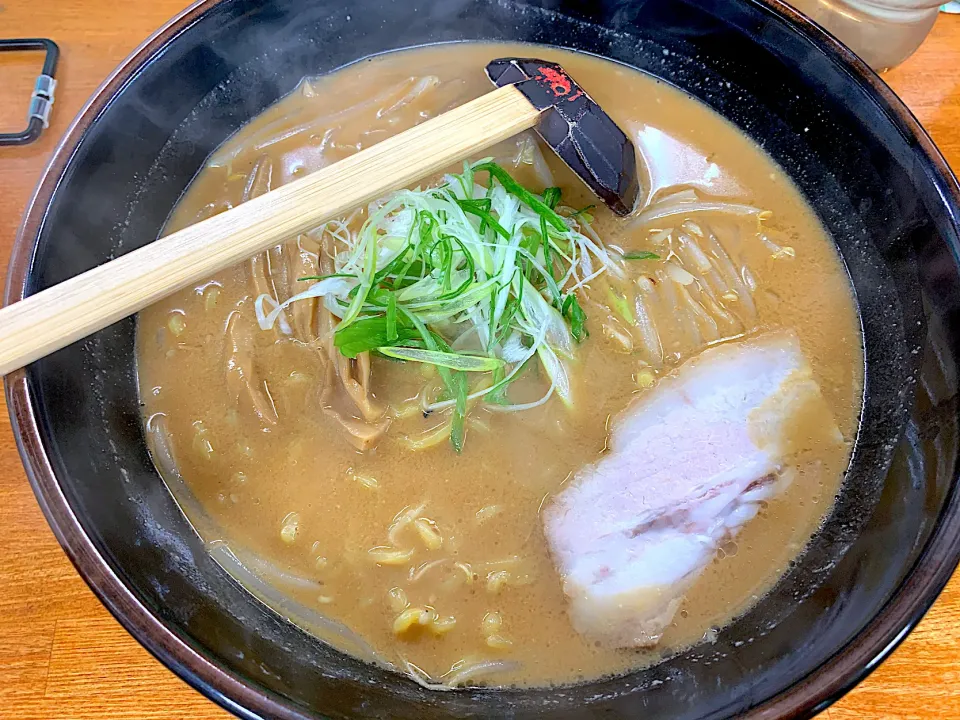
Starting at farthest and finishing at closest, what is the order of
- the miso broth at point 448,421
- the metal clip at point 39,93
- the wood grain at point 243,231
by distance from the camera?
1. the metal clip at point 39,93
2. the miso broth at point 448,421
3. the wood grain at point 243,231

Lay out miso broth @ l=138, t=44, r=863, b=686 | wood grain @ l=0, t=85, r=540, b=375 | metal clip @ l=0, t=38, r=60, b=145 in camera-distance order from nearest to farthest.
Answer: wood grain @ l=0, t=85, r=540, b=375 < miso broth @ l=138, t=44, r=863, b=686 < metal clip @ l=0, t=38, r=60, b=145

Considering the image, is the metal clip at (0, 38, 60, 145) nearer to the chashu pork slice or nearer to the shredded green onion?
the shredded green onion

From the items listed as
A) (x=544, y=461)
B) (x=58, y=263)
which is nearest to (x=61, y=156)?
(x=58, y=263)

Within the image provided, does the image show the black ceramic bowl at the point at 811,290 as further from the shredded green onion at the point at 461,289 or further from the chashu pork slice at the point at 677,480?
the shredded green onion at the point at 461,289

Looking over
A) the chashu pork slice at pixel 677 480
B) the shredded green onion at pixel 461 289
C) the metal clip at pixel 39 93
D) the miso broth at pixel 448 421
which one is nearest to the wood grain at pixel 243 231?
the shredded green onion at pixel 461 289

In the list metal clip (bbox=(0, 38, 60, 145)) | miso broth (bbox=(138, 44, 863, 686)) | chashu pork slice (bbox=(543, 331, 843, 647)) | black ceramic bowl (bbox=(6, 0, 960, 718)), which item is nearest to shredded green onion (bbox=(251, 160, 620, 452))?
miso broth (bbox=(138, 44, 863, 686))

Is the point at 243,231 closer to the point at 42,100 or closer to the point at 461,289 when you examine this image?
the point at 461,289
